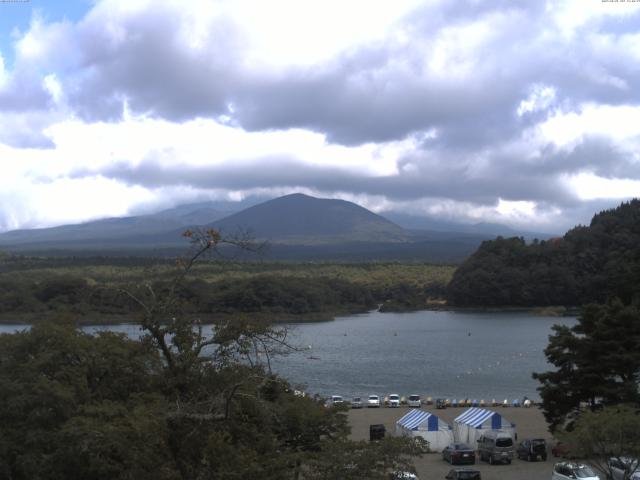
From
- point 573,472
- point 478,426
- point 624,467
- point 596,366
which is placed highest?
point 596,366

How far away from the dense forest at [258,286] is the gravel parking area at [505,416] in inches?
566

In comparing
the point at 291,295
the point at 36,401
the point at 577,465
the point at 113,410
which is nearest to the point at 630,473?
the point at 577,465

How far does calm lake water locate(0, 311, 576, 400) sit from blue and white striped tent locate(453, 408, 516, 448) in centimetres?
445

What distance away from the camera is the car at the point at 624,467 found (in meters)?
10.1

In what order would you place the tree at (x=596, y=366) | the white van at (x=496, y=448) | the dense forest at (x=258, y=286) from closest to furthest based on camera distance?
the white van at (x=496, y=448) → the tree at (x=596, y=366) → the dense forest at (x=258, y=286)

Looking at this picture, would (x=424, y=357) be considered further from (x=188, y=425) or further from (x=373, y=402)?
(x=188, y=425)

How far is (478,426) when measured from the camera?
1709 centimetres

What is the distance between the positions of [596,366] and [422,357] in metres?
23.4

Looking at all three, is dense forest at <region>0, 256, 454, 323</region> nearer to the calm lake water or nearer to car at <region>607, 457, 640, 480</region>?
the calm lake water

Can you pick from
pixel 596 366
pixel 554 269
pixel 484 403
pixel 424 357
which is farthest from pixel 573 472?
pixel 554 269

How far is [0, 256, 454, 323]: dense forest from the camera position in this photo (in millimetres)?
54094

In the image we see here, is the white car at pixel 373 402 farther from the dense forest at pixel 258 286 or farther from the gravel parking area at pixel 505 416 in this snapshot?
the dense forest at pixel 258 286

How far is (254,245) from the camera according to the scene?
A: 19.1ft

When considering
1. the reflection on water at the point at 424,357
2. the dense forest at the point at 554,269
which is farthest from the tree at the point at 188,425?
the dense forest at the point at 554,269
